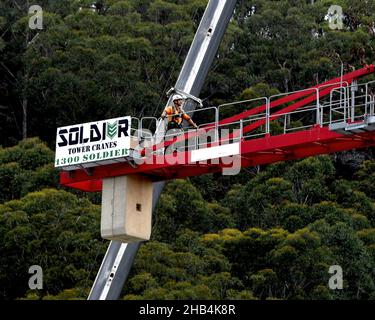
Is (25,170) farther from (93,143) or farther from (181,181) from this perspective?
(93,143)

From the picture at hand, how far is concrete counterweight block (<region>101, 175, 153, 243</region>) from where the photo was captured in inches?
1259

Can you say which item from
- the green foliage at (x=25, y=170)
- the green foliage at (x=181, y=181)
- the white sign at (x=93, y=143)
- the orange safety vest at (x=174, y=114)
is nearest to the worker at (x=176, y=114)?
the orange safety vest at (x=174, y=114)

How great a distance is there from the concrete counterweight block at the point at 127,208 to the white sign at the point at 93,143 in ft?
2.44

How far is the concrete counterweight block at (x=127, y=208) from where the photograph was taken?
105 feet

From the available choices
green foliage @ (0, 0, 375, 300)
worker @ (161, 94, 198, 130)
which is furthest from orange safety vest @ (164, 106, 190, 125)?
green foliage @ (0, 0, 375, 300)

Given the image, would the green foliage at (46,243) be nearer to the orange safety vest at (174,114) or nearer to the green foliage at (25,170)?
the green foliage at (25,170)

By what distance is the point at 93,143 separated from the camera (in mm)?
32500

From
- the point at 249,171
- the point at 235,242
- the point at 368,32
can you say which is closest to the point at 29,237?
the point at 235,242

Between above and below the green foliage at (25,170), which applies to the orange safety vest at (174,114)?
below

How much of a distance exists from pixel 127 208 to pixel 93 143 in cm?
190

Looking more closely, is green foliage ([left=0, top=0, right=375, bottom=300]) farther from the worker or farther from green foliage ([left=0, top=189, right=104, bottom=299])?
the worker

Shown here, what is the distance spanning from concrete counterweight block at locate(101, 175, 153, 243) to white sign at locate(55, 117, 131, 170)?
0.74m

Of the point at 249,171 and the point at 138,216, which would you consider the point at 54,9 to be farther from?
the point at 138,216

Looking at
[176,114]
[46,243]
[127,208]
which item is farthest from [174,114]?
[46,243]
